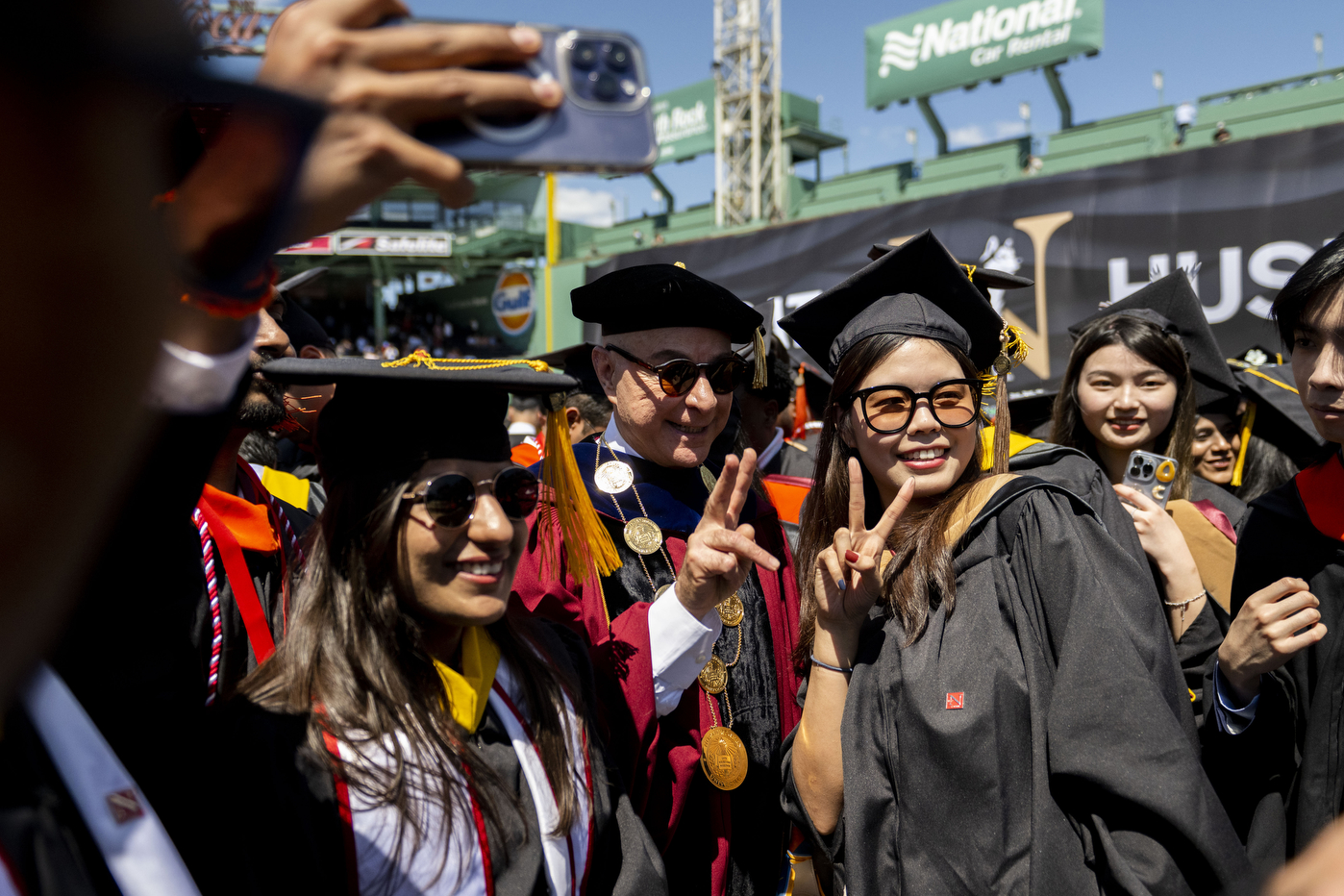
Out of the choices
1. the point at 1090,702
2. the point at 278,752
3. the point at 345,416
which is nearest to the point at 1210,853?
the point at 1090,702

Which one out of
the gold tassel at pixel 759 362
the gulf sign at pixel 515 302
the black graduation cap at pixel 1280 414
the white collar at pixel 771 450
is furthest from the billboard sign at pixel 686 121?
the gold tassel at pixel 759 362

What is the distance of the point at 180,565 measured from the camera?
1168mm

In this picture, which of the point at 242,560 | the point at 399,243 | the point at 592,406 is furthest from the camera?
the point at 399,243

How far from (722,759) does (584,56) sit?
1.89 metres

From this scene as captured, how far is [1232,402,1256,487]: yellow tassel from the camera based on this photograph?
3939 mm

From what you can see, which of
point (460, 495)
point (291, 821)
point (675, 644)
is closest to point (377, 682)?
point (291, 821)

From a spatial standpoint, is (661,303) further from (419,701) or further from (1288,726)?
(1288,726)


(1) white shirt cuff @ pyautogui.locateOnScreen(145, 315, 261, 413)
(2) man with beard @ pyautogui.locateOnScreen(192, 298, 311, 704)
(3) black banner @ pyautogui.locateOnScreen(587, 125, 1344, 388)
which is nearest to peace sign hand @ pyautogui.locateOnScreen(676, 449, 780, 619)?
(2) man with beard @ pyautogui.locateOnScreen(192, 298, 311, 704)

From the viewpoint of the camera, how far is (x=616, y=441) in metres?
2.64

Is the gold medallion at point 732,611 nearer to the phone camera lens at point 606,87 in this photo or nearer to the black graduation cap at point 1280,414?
the phone camera lens at point 606,87

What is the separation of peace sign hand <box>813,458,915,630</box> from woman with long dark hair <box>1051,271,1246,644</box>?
3.43 feet

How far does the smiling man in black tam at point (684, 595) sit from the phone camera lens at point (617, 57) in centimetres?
116

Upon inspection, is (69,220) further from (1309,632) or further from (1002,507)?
(1309,632)

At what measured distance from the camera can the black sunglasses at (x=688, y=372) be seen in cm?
244
